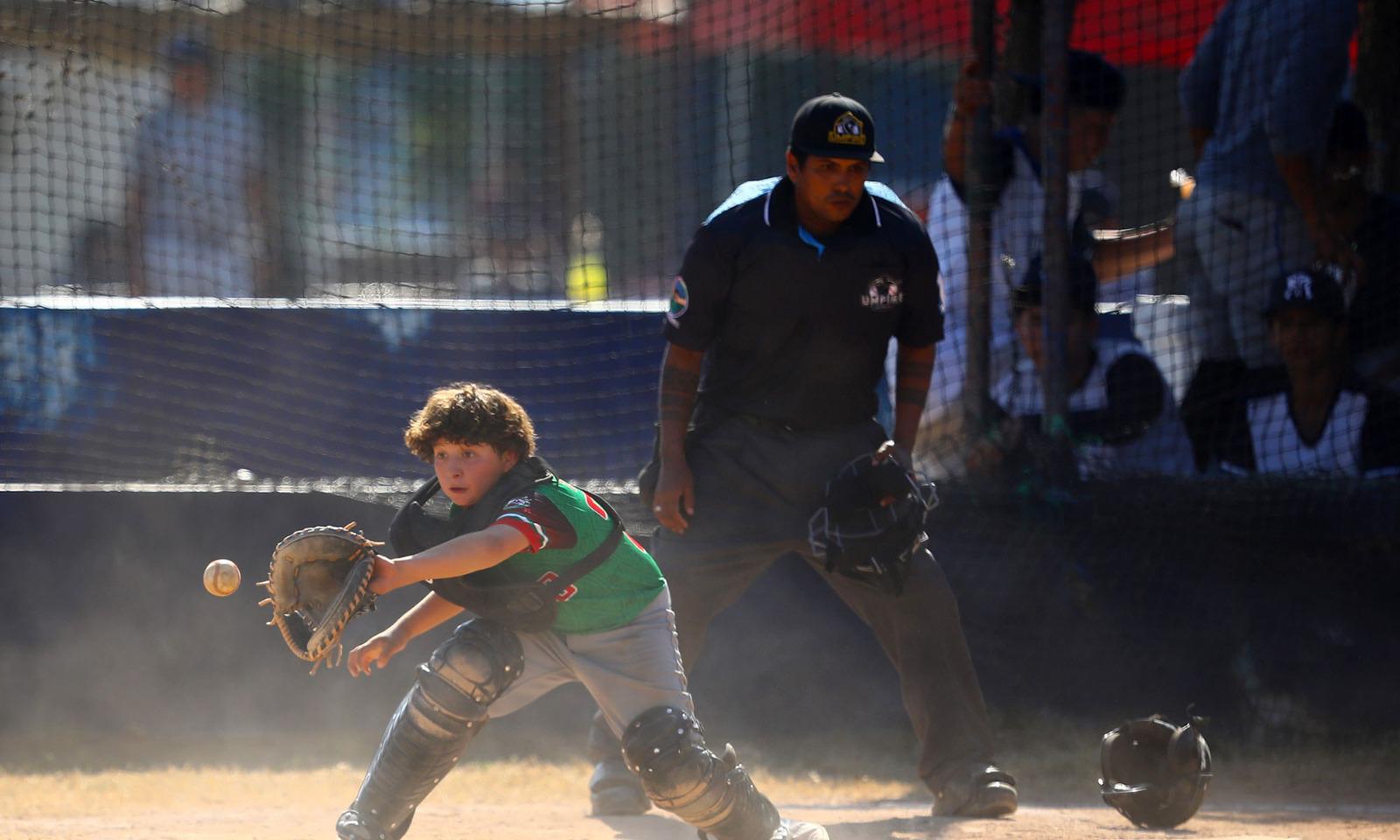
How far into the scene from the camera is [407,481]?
251 inches

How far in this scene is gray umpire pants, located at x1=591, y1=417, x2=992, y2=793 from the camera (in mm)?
4711

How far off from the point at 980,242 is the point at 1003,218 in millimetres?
223

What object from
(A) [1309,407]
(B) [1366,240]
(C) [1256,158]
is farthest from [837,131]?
(B) [1366,240]

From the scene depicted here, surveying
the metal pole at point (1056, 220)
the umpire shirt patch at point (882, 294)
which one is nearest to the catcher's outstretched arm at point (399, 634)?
the umpire shirt patch at point (882, 294)

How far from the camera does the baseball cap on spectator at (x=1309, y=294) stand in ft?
19.3

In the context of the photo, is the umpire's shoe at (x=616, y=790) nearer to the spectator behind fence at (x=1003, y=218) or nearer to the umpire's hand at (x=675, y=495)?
the umpire's hand at (x=675, y=495)

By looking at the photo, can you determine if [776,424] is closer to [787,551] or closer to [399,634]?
[787,551]

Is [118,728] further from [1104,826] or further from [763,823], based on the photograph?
[1104,826]

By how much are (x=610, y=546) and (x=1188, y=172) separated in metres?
5.11

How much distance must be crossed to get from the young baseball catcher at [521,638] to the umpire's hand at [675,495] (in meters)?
0.63

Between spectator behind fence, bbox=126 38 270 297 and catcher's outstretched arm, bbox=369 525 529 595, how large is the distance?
5.48 metres

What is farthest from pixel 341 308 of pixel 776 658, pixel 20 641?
pixel 776 658

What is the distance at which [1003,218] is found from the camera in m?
6.32

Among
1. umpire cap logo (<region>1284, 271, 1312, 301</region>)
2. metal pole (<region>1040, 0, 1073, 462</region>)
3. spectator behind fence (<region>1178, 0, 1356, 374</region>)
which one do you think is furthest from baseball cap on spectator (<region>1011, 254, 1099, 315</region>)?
umpire cap logo (<region>1284, 271, 1312, 301</region>)
